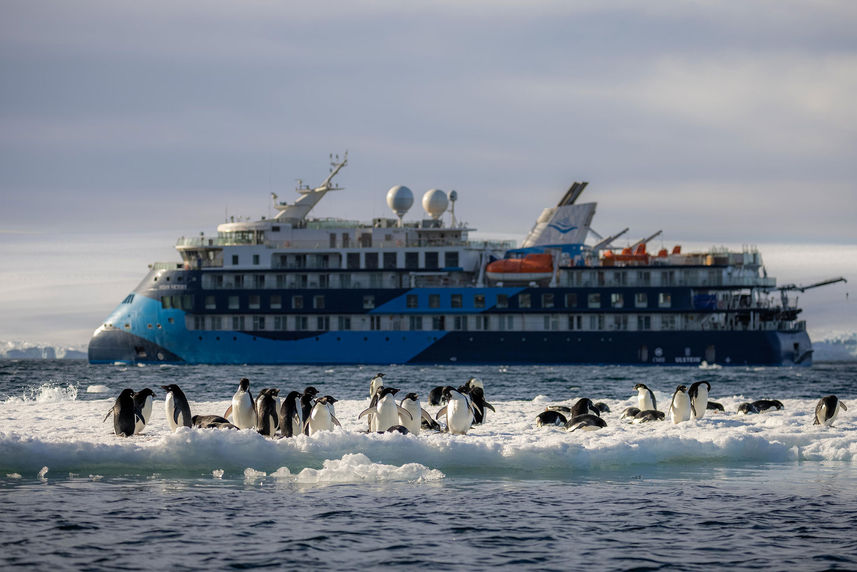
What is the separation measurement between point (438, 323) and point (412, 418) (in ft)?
176

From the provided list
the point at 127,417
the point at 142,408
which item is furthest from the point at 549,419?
the point at 127,417

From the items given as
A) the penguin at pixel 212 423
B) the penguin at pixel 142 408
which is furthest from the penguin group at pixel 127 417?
the penguin at pixel 212 423

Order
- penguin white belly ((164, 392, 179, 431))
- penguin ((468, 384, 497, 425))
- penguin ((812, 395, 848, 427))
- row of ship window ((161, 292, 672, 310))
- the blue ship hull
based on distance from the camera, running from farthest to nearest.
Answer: row of ship window ((161, 292, 672, 310)) → the blue ship hull → penguin ((468, 384, 497, 425)) → penguin ((812, 395, 848, 427)) → penguin white belly ((164, 392, 179, 431))

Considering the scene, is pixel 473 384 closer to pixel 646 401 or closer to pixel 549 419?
pixel 646 401

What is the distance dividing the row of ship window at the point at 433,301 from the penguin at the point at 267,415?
53.0 meters

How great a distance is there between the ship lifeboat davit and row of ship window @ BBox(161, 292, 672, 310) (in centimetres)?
144

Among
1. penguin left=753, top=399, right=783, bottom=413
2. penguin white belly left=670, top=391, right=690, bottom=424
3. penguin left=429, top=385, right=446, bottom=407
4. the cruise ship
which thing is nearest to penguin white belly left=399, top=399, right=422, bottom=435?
penguin white belly left=670, top=391, right=690, bottom=424

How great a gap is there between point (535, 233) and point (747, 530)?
2587 inches

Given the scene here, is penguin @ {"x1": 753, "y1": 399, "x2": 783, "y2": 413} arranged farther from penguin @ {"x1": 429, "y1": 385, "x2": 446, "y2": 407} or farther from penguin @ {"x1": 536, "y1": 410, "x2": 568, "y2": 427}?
penguin @ {"x1": 429, "y1": 385, "x2": 446, "y2": 407}

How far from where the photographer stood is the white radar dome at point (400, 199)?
256 feet

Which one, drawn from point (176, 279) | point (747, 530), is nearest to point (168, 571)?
point (747, 530)

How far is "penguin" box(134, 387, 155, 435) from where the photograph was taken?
20797mm

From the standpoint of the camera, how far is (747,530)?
13.2 meters

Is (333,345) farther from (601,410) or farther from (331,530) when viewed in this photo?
(331,530)
